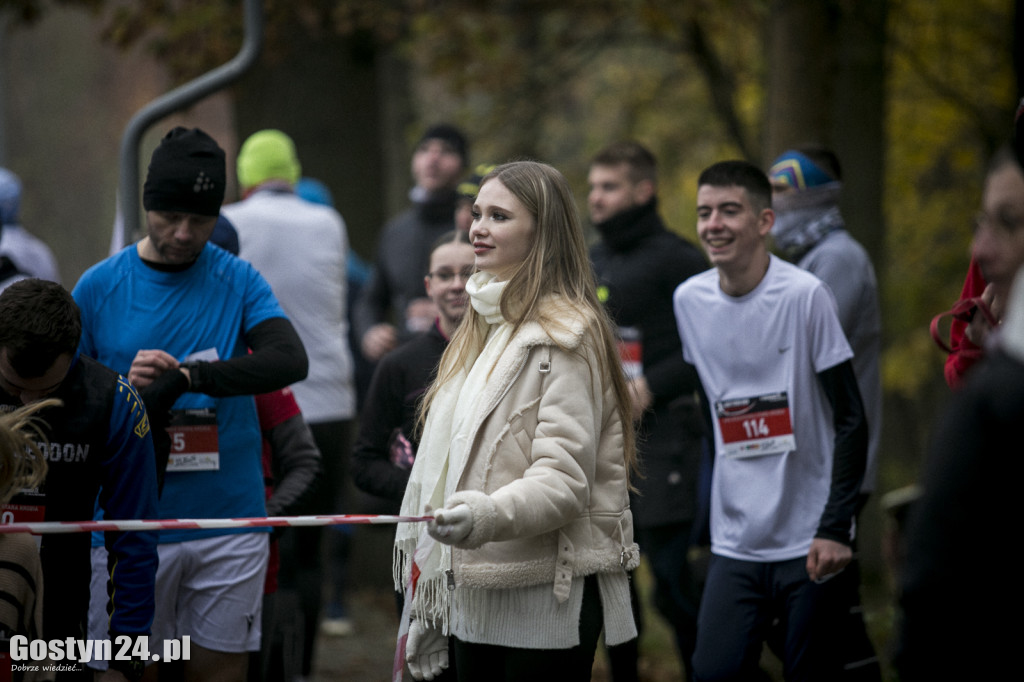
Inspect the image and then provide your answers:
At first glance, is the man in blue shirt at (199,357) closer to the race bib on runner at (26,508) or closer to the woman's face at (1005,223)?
the race bib on runner at (26,508)

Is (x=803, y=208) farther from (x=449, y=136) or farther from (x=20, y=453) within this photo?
(x=20, y=453)

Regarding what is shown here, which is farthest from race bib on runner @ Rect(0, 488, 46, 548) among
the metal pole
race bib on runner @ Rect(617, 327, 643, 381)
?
race bib on runner @ Rect(617, 327, 643, 381)

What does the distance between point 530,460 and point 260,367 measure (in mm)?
1163

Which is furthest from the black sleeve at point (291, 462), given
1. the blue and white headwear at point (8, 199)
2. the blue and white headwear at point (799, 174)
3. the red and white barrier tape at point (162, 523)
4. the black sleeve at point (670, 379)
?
the blue and white headwear at point (8, 199)

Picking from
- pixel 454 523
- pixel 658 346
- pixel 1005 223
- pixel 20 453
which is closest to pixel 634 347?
pixel 658 346

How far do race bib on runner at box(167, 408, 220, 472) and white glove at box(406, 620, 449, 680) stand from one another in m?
1.03

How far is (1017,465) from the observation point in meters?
2.03

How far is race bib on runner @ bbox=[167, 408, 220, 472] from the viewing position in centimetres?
418

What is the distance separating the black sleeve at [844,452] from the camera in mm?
4281

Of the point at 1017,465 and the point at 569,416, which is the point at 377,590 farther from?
the point at 1017,465

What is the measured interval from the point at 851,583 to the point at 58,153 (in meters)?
14.7

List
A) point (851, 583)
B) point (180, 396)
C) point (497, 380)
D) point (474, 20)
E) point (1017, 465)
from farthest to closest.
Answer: point (474, 20)
point (851, 583)
point (180, 396)
point (497, 380)
point (1017, 465)

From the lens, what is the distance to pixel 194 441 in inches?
165

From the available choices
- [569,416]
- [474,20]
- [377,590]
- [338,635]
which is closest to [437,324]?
[569,416]
